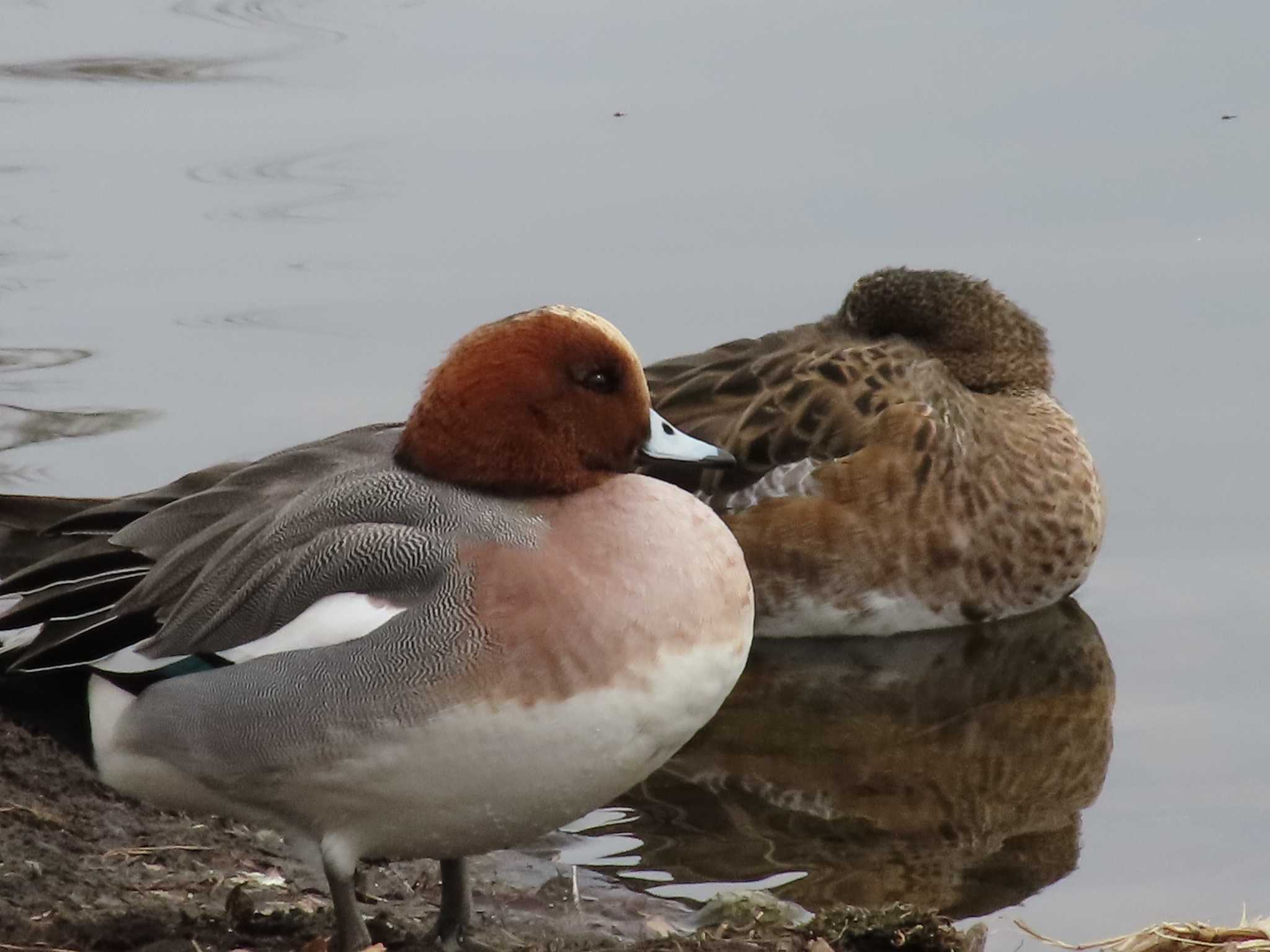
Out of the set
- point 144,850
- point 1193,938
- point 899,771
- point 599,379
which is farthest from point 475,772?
point 899,771

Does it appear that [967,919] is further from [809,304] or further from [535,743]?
[809,304]

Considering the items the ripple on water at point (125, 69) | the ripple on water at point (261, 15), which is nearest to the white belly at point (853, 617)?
the ripple on water at point (125, 69)

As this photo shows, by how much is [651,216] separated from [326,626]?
185 inches

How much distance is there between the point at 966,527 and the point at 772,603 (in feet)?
1.95

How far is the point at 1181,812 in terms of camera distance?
5145mm

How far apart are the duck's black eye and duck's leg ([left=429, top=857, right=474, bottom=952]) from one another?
0.89m

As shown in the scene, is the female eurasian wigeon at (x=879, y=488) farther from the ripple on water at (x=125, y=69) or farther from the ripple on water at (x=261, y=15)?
the ripple on water at (x=261, y=15)

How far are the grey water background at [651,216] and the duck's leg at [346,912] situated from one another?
6.80 ft

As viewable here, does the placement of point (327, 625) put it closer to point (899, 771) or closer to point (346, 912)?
point (346, 912)

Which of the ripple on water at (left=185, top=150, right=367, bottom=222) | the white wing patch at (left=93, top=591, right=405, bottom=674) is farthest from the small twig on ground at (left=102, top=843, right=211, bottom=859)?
the ripple on water at (left=185, top=150, right=367, bottom=222)

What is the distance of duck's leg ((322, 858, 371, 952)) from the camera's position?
3.78 meters

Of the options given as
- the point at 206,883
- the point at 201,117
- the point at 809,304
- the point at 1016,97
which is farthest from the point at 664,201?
the point at 206,883

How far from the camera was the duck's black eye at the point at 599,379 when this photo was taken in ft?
12.9

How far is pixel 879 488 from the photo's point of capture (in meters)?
6.20
